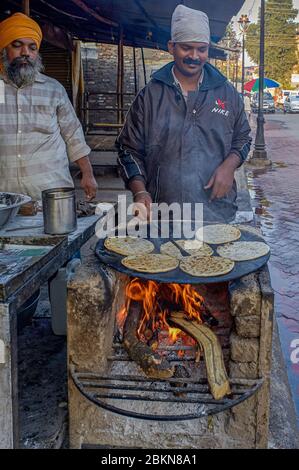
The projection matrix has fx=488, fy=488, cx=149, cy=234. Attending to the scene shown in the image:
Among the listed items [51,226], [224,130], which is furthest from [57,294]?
[224,130]

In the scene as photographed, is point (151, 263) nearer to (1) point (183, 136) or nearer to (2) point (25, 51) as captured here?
(1) point (183, 136)

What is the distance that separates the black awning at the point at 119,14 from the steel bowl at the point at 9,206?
4.27m

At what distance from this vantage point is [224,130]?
10.7ft

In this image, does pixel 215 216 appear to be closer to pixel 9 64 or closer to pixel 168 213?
pixel 168 213

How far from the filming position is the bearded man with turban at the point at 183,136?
125 inches

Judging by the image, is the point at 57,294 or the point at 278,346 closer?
the point at 57,294

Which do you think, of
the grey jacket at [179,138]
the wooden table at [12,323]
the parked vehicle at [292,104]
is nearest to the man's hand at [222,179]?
the grey jacket at [179,138]

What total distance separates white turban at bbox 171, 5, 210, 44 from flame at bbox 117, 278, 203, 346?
1533mm

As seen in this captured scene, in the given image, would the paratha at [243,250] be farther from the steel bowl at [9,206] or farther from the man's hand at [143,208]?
the steel bowl at [9,206]

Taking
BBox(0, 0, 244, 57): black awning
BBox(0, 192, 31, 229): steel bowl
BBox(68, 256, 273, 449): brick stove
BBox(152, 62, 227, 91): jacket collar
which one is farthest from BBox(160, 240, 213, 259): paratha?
BBox(0, 0, 244, 57): black awning

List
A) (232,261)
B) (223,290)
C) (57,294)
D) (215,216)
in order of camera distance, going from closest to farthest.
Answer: (232,261)
(223,290)
(57,294)
(215,216)

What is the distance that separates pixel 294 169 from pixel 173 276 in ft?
36.9

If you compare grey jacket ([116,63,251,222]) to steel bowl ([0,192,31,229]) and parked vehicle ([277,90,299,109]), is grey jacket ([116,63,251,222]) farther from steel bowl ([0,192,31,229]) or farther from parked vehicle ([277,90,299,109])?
parked vehicle ([277,90,299,109])

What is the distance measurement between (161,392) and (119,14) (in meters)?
7.14
